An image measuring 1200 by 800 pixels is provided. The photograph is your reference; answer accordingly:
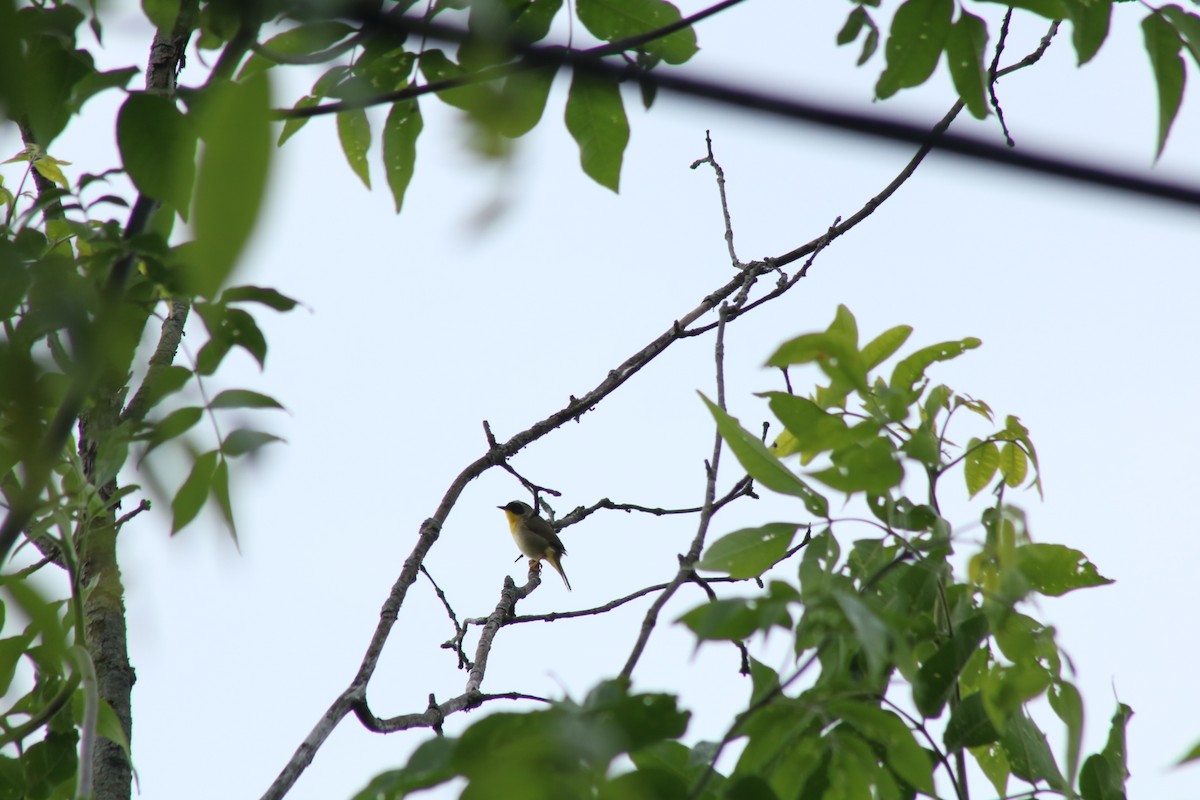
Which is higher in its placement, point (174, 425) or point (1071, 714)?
point (174, 425)

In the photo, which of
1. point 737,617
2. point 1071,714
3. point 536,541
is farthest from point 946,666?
point 536,541

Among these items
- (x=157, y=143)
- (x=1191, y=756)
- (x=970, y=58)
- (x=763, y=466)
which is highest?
(x=970, y=58)

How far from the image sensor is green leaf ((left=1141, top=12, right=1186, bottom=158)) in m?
1.84

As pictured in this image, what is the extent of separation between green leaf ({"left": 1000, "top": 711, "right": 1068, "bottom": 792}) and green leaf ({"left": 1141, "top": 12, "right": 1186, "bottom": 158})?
1.19 meters

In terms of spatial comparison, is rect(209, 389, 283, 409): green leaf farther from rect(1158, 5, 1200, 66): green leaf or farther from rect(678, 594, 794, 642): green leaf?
rect(1158, 5, 1200, 66): green leaf

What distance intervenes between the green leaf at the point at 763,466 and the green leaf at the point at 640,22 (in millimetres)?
673

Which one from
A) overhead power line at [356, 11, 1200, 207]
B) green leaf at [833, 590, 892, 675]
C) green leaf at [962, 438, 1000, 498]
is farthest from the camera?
green leaf at [962, 438, 1000, 498]

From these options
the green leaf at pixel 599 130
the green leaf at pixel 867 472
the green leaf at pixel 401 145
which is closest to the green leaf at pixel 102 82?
the green leaf at pixel 401 145

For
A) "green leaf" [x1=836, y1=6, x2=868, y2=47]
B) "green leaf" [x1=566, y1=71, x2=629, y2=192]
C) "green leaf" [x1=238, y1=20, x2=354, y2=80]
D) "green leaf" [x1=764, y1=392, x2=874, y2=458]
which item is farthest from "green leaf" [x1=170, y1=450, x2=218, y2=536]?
"green leaf" [x1=836, y1=6, x2=868, y2=47]

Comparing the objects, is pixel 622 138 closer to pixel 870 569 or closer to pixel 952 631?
pixel 870 569

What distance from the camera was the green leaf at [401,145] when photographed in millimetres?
2158

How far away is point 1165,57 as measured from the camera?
1887 millimetres

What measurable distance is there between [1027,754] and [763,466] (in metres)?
0.80

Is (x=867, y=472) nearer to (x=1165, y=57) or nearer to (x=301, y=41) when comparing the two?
(x=1165, y=57)
